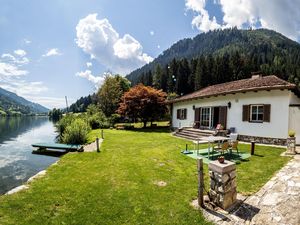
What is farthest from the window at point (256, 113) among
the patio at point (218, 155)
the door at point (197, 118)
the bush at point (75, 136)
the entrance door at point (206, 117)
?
the bush at point (75, 136)

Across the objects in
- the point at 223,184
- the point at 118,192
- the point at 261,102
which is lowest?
the point at 118,192

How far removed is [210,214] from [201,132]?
37.5 ft

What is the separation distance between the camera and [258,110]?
500 inches

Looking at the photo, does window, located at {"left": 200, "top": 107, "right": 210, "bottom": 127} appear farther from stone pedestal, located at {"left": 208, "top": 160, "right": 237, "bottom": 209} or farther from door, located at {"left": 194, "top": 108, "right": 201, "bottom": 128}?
stone pedestal, located at {"left": 208, "top": 160, "right": 237, "bottom": 209}

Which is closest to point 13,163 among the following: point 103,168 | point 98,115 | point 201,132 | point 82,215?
point 103,168

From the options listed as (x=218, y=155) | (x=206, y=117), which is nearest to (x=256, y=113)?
(x=206, y=117)

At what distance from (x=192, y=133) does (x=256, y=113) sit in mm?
4731

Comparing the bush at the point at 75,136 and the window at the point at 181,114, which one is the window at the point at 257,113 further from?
the bush at the point at 75,136

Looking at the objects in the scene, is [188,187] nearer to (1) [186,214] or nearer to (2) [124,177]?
(1) [186,214]

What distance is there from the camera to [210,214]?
417cm

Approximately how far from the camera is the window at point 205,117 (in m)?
16.5

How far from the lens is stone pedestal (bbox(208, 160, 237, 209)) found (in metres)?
4.31

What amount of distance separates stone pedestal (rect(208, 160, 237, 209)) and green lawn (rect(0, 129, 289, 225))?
0.57 m

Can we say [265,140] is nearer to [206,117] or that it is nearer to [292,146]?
[292,146]
